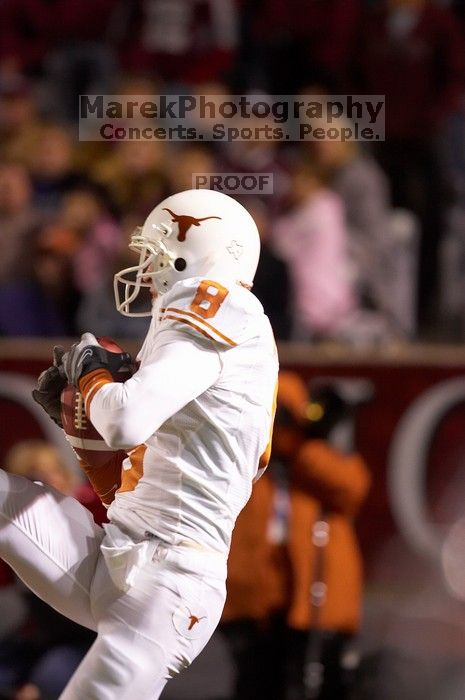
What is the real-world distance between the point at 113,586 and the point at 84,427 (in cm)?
34

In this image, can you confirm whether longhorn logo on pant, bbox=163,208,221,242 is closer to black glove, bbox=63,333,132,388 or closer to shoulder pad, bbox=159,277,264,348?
shoulder pad, bbox=159,277,264,348

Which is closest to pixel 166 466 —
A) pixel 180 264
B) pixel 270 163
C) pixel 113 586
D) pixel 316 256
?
pixel 113 586

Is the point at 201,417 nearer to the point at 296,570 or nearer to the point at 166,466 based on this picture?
the point at 166,466

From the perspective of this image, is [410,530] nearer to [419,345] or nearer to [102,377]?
[419,345]

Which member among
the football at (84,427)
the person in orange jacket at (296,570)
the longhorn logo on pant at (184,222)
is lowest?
the person in orange jacket at (296,570)

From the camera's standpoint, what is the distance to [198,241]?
9.93 feet

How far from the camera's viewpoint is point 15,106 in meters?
6.71

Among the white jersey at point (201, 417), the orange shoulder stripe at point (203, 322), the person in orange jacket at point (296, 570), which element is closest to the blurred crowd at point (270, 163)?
the person in orange jacket at point (296, 570)

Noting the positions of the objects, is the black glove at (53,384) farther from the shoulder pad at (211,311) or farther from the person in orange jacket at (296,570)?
the person in orange jacket at (296,570)

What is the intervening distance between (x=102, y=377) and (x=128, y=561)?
391 mm

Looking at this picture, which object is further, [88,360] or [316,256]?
[316,256]

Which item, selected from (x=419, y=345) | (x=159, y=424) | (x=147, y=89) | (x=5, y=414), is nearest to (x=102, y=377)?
(x=159, y=424)

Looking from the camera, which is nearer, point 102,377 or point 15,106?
point 102,377

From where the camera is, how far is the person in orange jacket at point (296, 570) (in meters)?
4.65
